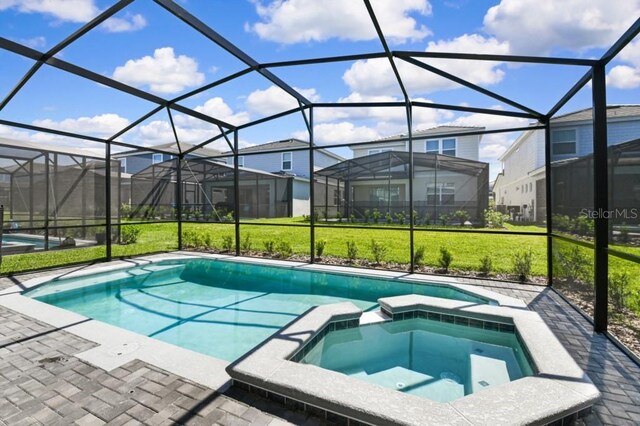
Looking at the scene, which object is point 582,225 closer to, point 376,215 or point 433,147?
point 433,147

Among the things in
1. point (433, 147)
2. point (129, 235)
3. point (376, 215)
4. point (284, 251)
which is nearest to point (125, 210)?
point (129, 235)

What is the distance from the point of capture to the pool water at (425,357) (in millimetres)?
3375

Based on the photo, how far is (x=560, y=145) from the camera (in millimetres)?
5234

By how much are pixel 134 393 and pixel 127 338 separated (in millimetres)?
1300

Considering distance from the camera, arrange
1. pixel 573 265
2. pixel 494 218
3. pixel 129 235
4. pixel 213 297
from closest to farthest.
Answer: pixel 573 265, pixel 213 297, pixel 494 218, pixel 129 235

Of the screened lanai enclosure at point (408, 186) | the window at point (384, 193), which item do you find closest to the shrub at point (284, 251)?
the screened lanai enclosure at point (408, 186)

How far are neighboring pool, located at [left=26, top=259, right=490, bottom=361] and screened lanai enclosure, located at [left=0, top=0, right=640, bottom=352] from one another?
1.18 m

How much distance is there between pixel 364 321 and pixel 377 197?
26.7ft

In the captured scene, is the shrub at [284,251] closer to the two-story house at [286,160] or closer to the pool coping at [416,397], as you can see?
the pool coping at [416,397]

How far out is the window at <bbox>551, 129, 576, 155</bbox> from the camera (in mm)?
4832

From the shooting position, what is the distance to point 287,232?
43.1 feet

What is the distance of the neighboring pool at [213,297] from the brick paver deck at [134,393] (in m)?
1.27

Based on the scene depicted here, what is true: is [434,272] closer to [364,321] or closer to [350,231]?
[364,321]

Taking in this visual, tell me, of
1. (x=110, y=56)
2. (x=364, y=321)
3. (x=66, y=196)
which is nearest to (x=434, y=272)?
(x=364, y=321)
